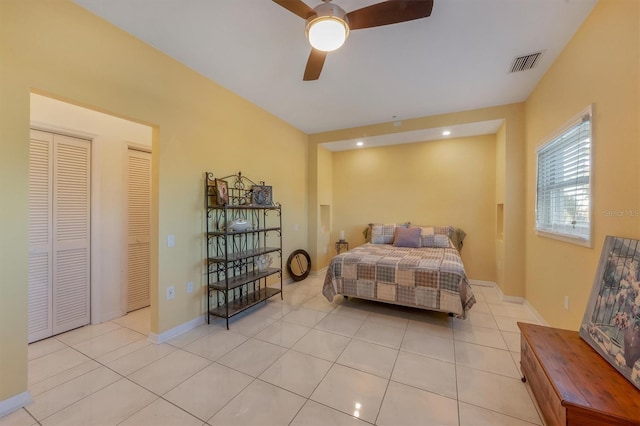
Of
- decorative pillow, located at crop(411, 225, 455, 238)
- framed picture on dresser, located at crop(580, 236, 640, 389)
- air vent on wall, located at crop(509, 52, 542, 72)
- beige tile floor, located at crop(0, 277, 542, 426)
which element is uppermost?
air vent on wall, located at crop(509, 52, 542, 72)

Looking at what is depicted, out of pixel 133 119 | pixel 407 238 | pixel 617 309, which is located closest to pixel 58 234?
pixel 133 119

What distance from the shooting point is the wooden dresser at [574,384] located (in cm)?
110

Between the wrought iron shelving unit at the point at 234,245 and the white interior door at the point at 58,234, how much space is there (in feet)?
4.40

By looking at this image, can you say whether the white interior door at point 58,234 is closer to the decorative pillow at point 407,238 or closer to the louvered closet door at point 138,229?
the louvered closet door at point 138,229

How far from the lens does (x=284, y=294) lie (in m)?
3.90

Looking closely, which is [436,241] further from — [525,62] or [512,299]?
[525,62]

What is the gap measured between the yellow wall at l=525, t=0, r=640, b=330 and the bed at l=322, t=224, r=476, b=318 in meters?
0.82

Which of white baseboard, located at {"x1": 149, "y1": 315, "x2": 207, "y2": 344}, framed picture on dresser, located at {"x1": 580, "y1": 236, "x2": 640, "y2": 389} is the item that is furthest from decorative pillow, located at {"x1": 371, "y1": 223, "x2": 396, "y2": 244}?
white baseboard, located at {"x1": 149, "y1": 315, "x2": 207, "y2": 344}

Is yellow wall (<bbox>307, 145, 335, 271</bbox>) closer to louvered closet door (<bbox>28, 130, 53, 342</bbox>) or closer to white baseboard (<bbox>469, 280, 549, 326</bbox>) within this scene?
white baseboard (<bbox>469, 280, 549, 326</bbox>)

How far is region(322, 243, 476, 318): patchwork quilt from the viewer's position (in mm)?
2744

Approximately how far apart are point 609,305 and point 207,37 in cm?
364

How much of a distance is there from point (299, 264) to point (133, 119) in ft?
11.1

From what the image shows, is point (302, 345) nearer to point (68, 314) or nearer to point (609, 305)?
point (609, 305)

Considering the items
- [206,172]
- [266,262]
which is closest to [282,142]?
[206,172]
